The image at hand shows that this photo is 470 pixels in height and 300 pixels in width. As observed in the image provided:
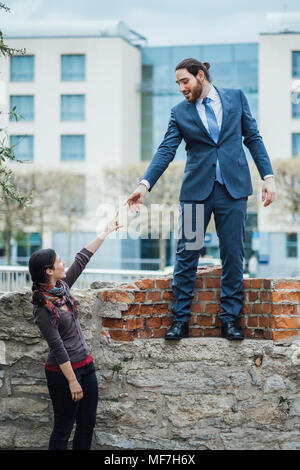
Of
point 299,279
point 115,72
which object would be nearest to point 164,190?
point 115,72

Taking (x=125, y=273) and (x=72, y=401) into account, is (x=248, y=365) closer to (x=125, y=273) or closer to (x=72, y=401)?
(x=72, y=401)

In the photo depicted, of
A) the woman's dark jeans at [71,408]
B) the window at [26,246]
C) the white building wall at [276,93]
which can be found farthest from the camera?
the white building wall at [276,93]

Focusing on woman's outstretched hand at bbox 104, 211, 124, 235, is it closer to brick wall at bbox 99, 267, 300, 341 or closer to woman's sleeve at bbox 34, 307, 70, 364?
brick wall at bbox 99, 267, 300, 341

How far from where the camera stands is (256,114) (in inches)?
1528

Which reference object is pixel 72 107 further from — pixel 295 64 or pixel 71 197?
pixel 295 64

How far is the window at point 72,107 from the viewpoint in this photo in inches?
1529

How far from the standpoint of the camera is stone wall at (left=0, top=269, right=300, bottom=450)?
489 centimetres

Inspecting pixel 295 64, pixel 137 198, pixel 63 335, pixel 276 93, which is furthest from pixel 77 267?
pixel 276 93

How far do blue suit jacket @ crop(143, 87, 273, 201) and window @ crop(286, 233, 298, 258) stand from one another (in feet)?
104

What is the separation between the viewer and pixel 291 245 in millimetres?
36438

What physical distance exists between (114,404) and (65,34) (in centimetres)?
3564

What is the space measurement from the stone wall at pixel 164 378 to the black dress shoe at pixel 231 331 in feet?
0.19

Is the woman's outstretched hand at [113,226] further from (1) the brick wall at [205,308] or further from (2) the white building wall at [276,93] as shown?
(2) the white building wall at [276,93]

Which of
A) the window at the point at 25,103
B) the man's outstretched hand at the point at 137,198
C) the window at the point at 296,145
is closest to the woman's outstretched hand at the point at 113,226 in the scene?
the man's outstretched hand at the point at 137,198
